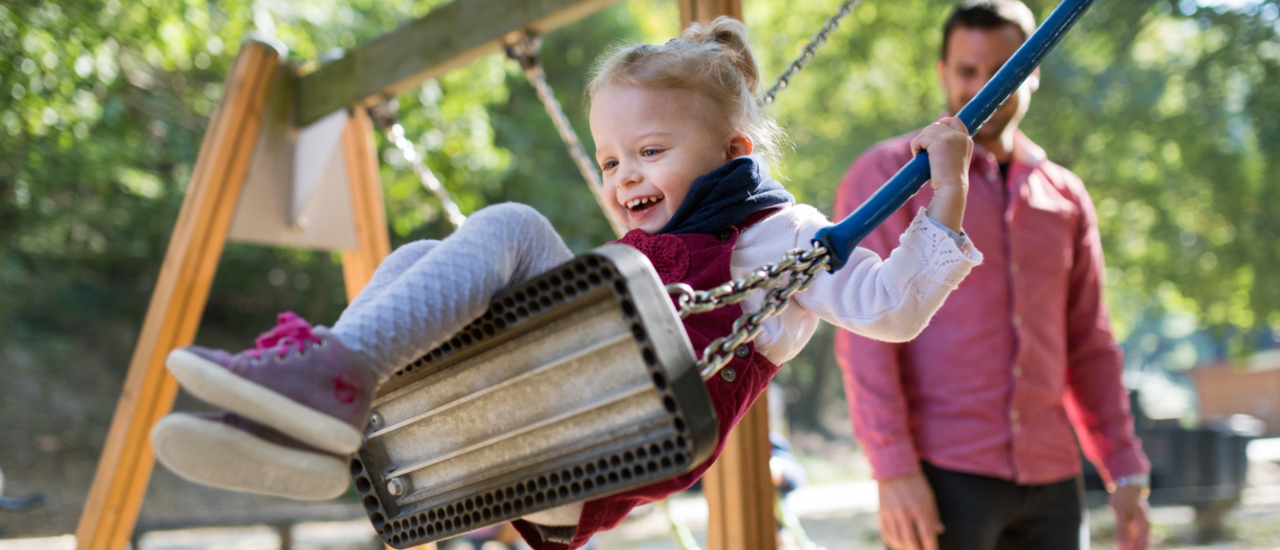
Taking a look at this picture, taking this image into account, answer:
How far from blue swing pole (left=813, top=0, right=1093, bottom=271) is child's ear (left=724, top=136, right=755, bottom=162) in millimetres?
264

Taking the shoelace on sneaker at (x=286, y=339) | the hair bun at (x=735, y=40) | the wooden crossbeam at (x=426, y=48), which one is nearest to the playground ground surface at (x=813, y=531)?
the wooden crossbeam at (x=426, y=48)

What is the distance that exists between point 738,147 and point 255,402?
2.37 feet

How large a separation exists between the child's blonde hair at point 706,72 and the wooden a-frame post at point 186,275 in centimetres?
152

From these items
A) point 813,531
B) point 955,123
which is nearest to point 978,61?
point 955,123

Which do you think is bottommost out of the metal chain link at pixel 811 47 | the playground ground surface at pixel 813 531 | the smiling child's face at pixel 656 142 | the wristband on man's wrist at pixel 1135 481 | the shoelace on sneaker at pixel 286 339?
the playground ground surface at pixel 813 531

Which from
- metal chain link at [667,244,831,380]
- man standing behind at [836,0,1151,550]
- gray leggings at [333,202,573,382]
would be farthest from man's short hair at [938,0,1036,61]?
gray leggings at [333,202,573,382]

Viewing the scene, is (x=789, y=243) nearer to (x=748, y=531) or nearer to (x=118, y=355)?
(x=748, y=531)

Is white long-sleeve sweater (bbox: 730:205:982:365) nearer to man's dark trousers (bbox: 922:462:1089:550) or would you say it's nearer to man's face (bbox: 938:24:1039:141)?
man's dark trousers (bbox: 922:462:1089:550)

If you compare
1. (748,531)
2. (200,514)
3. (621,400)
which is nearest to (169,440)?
(621,400)

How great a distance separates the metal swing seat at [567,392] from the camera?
86cm

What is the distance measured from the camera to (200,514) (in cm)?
954

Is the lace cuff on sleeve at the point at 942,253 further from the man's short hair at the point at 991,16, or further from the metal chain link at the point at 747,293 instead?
the man's short hair at the point at 991,16

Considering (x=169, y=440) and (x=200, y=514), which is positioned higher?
(x=169, y=440)

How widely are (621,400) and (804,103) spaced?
9.26m
